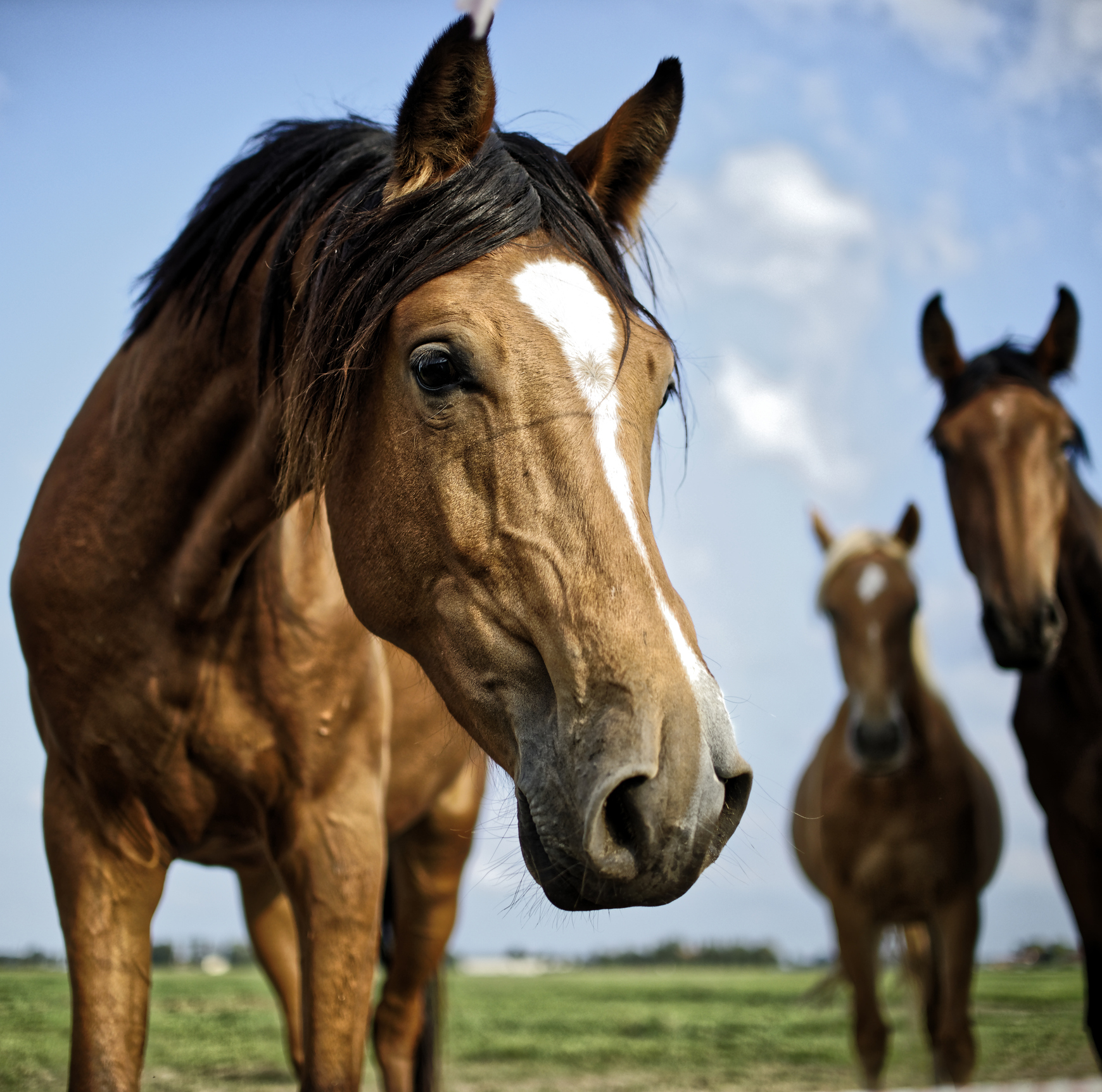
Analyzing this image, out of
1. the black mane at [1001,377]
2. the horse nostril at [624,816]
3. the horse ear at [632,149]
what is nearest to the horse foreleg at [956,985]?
the black mane at [1001,377]

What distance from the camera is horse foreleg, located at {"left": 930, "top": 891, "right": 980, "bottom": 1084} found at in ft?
15.9

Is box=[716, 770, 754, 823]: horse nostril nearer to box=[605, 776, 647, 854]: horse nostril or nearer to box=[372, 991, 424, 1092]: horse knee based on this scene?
box=[605, 776, 647, 854]: horse nostril

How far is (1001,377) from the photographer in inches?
179

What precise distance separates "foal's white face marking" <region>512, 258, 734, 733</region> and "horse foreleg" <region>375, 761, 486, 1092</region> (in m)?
2.76

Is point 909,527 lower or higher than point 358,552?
higher

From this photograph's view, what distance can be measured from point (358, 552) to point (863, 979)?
4.57 metres

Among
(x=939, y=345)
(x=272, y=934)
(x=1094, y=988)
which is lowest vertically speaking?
(x=1094, y=988)

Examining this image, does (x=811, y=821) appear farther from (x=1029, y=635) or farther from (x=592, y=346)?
(x=592, y=346)

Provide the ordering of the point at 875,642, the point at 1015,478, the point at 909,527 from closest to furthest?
the point at 1015,478, the point at 875,642, the point at 909,527

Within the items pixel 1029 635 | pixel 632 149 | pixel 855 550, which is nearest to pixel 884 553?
pixel 855 550

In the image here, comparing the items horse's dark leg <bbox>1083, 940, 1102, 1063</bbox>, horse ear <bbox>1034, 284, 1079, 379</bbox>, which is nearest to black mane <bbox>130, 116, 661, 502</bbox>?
horse ear <bbox>1034, 284, 1079, 379</bbox>

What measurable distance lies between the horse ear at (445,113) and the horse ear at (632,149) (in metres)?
0.28

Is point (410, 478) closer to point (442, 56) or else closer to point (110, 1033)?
point (442, 56)

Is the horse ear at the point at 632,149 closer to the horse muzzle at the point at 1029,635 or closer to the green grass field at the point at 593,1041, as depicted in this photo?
the horse muzzle at the point at 1029,635
